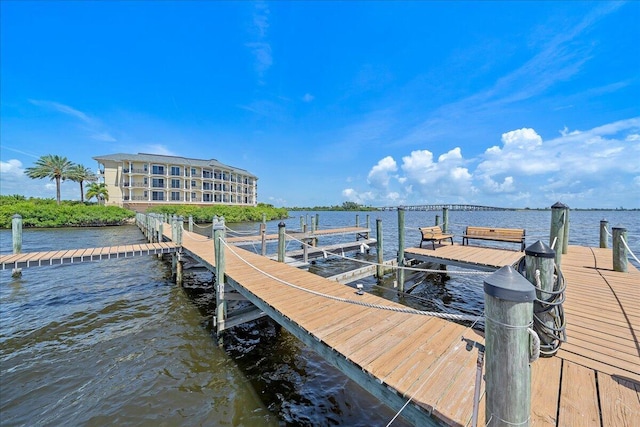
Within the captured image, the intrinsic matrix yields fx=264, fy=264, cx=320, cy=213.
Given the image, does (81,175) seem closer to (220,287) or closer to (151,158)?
(151,158)

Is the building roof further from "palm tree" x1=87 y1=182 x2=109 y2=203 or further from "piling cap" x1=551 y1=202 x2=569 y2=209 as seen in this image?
"piling cap" x1=551 y1=202 x2=569 y2=209

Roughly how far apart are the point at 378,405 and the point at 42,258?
1138 cm

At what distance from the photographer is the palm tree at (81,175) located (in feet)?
162

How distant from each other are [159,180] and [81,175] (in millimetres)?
14668

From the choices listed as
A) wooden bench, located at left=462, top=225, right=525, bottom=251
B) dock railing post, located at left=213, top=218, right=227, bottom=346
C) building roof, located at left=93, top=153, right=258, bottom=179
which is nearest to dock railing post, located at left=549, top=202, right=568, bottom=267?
wooden bench, located at left=462, top=225, right=525, bottom=251

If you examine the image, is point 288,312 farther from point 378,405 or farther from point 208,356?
point 208,356

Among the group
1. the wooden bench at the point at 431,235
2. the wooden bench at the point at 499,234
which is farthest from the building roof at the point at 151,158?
the wooden bench at the point at 499,234

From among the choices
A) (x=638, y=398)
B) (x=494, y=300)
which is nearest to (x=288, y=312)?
(x=494, y=300)

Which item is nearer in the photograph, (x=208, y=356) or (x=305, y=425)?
(x=305, y=425)

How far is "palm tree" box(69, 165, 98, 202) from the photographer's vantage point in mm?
49469

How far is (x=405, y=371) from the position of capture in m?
3.00

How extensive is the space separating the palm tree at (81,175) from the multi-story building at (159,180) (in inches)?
205

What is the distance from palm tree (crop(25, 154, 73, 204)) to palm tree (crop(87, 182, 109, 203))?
4.85 meters

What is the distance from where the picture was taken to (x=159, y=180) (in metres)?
50.6
